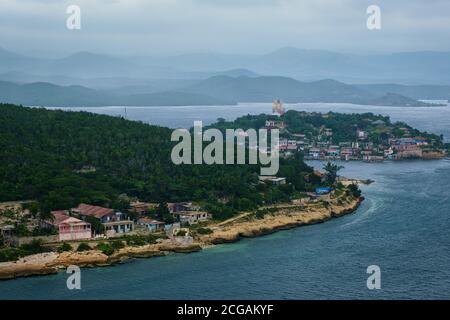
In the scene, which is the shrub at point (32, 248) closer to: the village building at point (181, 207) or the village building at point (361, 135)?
the village building at point (181, 207)

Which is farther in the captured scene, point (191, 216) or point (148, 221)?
point (191, 216)

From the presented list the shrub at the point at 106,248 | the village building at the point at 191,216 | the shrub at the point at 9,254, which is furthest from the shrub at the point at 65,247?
the village building at the point at 191,216

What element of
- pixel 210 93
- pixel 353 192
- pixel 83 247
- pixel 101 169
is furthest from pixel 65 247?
pixel 210 93

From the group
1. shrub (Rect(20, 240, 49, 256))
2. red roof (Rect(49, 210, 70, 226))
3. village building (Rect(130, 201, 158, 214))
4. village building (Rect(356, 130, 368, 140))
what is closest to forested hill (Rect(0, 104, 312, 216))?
red roof (Rect(49, 210, 70, 226))

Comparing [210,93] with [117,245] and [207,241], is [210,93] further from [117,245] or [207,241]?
[117,245]

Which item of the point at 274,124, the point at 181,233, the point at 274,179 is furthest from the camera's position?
the point at 274,124

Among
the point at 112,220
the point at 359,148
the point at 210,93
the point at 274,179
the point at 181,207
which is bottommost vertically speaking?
the point at 112,220

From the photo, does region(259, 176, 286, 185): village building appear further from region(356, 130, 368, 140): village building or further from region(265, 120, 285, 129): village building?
region(265, 120, 285, 129): village building
